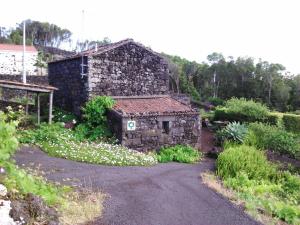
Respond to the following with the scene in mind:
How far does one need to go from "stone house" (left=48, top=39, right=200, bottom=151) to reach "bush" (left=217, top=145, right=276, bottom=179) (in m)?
3.81

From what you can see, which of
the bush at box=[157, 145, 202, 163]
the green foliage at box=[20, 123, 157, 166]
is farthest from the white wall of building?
the bush at box=[157, 145, 202, 163]

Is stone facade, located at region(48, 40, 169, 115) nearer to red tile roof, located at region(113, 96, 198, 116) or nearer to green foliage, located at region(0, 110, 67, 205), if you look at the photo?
red tile roof, located at region(113, 96, 198, 116)

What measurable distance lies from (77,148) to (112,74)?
18.5ft

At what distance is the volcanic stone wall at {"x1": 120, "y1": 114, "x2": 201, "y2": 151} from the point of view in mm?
16844

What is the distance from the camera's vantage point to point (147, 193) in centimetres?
984

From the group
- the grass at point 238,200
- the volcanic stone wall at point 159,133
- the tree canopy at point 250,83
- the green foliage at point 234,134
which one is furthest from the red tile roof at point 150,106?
the tree canopy at point 250,83

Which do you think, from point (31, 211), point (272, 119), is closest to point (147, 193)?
point (31, 211)

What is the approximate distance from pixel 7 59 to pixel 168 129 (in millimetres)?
27625

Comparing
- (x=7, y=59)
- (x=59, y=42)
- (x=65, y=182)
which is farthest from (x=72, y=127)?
(x=59, y=42)

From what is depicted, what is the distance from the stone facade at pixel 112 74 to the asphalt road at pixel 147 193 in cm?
579

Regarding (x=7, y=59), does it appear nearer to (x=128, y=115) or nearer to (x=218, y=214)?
(x=128, y=115)

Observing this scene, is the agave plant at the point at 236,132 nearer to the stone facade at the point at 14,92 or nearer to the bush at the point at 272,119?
the bush at the point at 272,119

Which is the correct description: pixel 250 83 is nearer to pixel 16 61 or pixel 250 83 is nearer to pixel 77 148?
pixel 16 61

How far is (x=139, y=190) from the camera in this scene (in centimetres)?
1005
